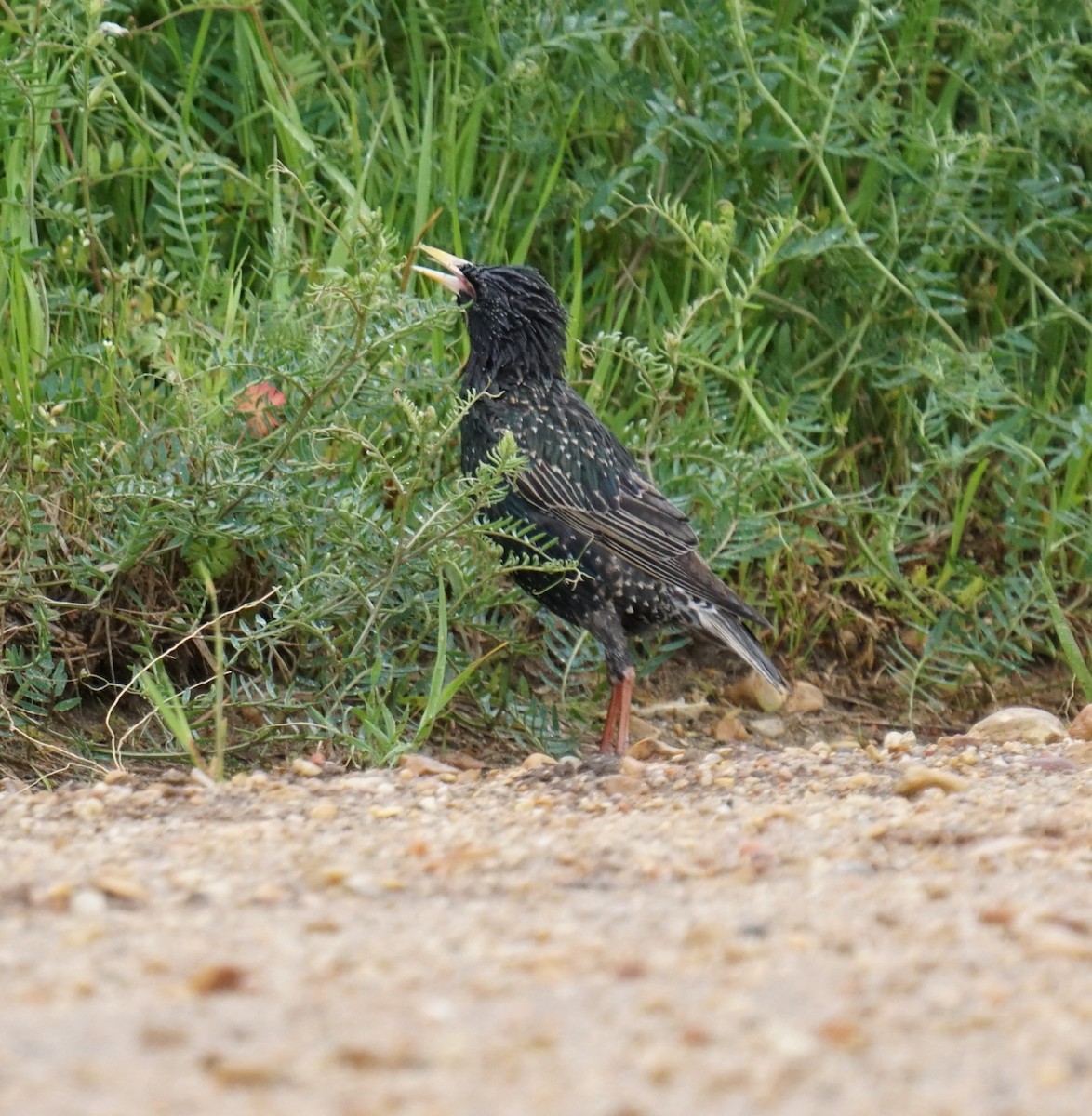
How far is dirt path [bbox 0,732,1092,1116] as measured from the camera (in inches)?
69.0

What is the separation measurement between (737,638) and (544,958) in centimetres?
293

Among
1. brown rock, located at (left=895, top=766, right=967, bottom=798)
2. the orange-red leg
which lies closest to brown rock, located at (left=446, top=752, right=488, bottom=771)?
the orange-red leg

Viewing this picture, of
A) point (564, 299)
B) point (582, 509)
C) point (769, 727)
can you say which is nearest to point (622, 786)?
point (582, 509)

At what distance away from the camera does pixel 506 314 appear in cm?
519

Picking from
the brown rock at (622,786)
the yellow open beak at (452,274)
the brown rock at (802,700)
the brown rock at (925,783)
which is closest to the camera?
the brown rock at (925,783)

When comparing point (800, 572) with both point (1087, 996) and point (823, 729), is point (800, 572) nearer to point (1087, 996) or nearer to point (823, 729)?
point (823, 729)

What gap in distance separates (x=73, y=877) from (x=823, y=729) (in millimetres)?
3277

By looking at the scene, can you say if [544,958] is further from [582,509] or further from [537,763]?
[582,509]

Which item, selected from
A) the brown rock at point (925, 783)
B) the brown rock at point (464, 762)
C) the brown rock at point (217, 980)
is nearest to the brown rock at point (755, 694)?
the brown rock at point (464, 762)

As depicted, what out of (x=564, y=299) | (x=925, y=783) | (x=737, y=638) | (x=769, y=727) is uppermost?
(x=564, y=299)

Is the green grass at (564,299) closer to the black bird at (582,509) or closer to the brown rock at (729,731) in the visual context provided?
the black bird at (582,509)

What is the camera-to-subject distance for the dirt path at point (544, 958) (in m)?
1.75

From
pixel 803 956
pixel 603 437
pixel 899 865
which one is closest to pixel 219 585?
pixel 603 437

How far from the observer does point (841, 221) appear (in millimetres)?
5734
